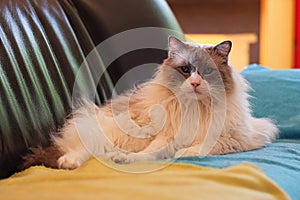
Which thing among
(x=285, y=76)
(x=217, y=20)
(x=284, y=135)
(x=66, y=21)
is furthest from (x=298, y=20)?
(x=66, y=21)

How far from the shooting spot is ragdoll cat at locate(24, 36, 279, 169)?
4.05ft

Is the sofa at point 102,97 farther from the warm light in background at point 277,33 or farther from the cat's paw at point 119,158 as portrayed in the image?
the warm light in background at point 277,33

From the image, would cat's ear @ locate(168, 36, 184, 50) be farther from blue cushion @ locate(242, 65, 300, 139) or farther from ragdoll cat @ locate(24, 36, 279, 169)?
blue cushion @ locate(242, 65, 300, 139)

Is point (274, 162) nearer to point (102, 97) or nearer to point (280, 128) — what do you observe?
point (280, 128)

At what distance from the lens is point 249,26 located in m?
3.33

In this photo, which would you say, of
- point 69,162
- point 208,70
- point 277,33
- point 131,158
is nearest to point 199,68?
point 208,70

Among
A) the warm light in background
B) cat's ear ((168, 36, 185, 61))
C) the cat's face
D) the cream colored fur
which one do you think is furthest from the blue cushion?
the warm light in background

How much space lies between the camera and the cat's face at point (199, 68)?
4.06 feet

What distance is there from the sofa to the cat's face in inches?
8.1

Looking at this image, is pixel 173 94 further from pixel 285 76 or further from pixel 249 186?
pixel 285 76

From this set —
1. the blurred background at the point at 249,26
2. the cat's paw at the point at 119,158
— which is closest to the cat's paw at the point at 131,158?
the cat's paw at the point at 119,158

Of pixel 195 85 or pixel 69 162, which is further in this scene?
pixel 195 85

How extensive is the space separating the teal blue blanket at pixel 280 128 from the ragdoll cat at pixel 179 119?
0.27 feet

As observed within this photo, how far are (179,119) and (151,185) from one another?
17.0 inches
